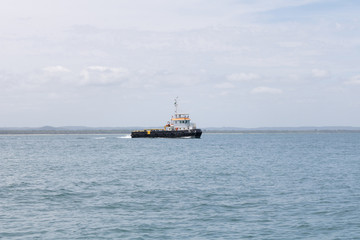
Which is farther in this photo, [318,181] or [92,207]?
[318,181]

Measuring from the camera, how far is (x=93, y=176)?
40.0 m

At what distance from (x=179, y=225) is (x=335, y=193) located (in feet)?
46.3

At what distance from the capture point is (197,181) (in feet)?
117

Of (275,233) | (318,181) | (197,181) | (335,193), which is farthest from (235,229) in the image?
(318,181)

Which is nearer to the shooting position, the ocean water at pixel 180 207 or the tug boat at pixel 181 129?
the ocean water at pixel 180 207

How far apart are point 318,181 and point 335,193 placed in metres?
6.94

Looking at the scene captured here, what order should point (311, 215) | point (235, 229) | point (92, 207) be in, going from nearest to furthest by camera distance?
point (235, 229), point (311, 215), point (92, 207)

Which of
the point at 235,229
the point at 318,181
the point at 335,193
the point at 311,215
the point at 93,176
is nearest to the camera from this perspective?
the point at 235,229

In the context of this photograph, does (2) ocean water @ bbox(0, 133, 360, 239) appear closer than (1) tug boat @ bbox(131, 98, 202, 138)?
Yes

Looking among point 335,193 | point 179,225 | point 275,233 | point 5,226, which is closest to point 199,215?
point 179,225

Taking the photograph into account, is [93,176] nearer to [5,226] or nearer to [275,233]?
[5,226]

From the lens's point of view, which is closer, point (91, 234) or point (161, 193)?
point (91, 234)

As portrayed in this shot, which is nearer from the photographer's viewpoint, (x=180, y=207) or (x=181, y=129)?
(x=180, y=207)

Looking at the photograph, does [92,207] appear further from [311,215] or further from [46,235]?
[311,215]
